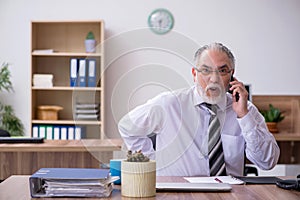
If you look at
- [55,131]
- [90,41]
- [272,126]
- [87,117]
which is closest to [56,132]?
[55,131]

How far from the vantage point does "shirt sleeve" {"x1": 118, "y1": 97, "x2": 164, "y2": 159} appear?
168cm

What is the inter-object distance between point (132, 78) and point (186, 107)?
1.56ft

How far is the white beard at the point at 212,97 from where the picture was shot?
1.80 m

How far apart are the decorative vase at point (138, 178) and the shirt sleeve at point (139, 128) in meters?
0.04

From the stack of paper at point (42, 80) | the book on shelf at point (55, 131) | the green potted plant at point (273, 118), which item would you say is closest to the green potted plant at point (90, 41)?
the stack of paper at point (42, 80)

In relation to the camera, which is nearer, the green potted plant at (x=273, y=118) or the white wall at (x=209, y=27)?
the green potted plant at (x=273, y=118)

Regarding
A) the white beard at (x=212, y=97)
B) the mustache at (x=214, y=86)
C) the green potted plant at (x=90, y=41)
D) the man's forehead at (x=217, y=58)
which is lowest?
the white beard at (x=212, y=97)

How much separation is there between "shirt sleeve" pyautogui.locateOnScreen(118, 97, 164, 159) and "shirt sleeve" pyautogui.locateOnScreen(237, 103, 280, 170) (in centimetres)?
46

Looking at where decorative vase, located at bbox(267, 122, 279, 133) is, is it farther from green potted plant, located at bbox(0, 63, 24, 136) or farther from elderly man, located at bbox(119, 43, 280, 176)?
elderly man, located at bbox(119, 43, 280, 176)

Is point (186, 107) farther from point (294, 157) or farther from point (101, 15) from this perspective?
point (101, 15)

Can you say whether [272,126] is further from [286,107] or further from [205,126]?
[205,126]

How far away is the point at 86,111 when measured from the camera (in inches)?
64.7

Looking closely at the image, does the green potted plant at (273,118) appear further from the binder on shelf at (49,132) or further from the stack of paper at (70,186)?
the stack of paper at (70,186)

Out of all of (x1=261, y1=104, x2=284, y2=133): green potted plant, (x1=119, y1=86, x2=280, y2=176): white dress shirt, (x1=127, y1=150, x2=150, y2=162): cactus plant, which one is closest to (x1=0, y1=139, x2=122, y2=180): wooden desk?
(x1=119, y1=86, x2=280, y2=176): white dress shirt
